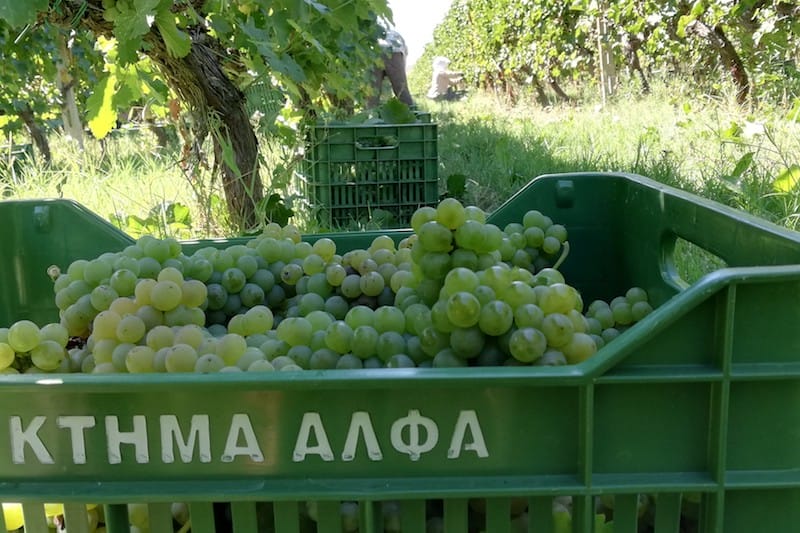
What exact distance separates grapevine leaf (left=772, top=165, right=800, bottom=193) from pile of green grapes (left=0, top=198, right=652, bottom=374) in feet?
8.10

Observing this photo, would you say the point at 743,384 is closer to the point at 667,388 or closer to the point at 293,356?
the point at 667,388

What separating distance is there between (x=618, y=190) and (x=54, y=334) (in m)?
1.11

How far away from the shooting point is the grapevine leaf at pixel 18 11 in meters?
1.62

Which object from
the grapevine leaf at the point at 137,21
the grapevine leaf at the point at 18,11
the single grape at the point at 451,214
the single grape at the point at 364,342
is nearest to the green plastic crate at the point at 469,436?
the single grape at the point at 364,342

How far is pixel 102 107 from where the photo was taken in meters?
3.48

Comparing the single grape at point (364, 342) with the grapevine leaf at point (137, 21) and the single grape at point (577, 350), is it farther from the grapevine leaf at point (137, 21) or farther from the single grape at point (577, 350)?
the grapevine leaf at point (137, 21)

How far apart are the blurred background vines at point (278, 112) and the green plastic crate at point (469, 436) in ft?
4.10

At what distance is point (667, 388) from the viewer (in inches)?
29.3

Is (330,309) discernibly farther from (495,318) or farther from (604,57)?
(604,57)

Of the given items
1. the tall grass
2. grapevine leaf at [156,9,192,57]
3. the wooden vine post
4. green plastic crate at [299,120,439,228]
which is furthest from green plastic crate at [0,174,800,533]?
the wooden vine post

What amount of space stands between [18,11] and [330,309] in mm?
1026

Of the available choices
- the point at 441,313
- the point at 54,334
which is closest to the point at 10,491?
the point at 54,334

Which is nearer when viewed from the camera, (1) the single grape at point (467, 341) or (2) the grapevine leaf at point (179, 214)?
(1) the single grape at point (467, 341)

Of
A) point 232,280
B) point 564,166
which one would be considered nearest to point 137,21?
point 232,280
